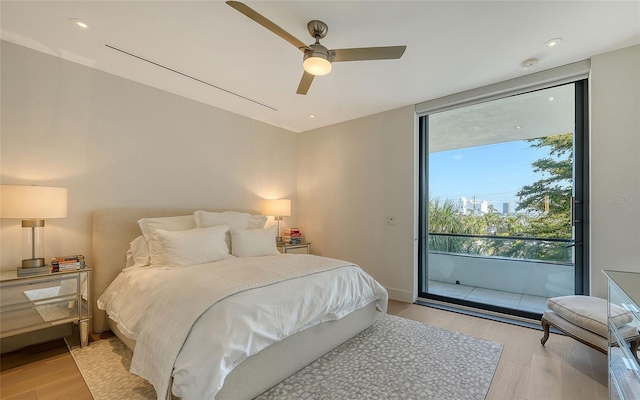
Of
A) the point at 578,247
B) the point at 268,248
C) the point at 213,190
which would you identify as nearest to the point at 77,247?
the point at 213,190

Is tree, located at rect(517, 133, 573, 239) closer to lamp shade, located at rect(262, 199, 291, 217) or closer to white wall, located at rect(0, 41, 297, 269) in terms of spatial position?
lamp shade, located at rect(262, 199, 291, 217)

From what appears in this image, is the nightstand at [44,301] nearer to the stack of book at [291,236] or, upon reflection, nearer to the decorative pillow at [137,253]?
the decorative pillow at [137,253]

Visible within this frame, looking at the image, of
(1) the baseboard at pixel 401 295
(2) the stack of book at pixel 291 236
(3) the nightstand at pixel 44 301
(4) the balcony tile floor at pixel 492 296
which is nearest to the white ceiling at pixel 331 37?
(3) the nightstand at pixel 44 301

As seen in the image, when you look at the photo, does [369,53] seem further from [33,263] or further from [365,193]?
[33,263]

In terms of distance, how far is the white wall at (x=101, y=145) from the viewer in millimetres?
2467

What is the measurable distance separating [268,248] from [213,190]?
1.24m

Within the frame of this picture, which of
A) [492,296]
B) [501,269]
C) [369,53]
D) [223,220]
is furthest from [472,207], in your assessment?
[223,220]

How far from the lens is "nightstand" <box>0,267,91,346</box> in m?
2.20

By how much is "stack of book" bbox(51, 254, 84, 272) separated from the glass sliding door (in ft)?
12.6

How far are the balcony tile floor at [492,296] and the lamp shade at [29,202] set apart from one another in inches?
166

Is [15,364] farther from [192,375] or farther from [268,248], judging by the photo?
[268,248]

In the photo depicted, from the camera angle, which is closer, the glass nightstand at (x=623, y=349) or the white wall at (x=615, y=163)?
the glass nightstand at (x=623, y=349)

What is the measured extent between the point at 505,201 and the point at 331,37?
272cm

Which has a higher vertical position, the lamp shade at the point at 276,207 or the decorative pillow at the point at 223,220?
the lamp shade at the point at 276,207
